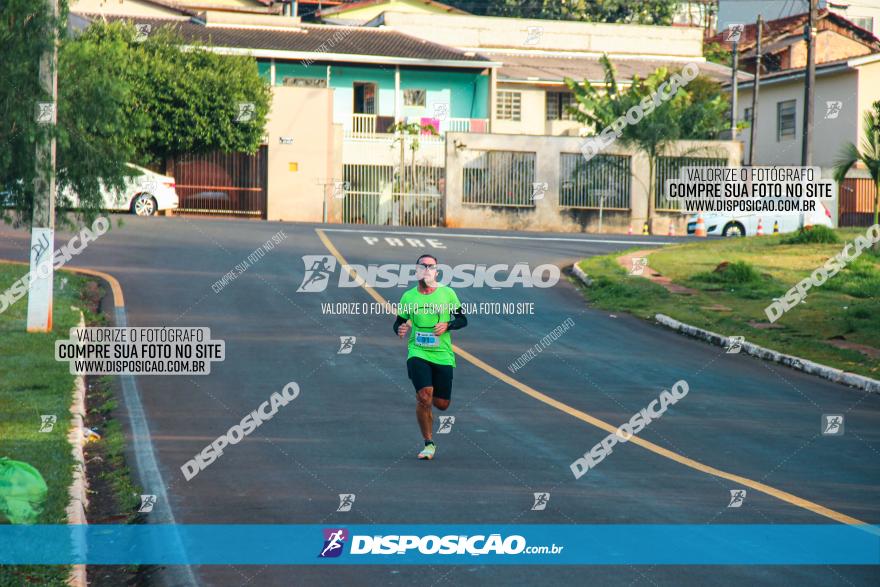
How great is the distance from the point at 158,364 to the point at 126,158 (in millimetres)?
3808

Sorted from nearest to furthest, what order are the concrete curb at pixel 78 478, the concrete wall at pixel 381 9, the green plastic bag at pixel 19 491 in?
1. the concrete curb at pixel 78 478
2. the green plastic bag at pixel 19 491
3. the concrete wall at pixel 381 9

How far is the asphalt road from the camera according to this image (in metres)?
9.37

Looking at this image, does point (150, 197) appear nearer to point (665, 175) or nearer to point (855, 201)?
point (665, 175)

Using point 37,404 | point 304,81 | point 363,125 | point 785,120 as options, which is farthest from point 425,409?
point 785,120

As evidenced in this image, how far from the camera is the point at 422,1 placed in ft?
225

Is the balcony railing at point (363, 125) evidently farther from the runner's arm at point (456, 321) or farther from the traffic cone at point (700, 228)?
the runner's arm at point (456, 321)

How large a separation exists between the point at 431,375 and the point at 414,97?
1863 inches

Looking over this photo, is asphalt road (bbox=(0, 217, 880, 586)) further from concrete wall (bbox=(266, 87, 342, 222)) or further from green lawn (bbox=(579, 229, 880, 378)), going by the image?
concrete wall (bbox=(266, 87, 342, 222))

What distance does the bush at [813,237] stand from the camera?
101 ft

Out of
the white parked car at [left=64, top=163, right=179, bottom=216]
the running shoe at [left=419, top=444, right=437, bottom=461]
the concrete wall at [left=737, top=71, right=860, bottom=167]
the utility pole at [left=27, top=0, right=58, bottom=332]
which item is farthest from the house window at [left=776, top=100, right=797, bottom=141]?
the running shoe at [left=419, top=444, right=437, bottom=461]

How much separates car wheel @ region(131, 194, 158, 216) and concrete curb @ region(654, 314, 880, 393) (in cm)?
2310

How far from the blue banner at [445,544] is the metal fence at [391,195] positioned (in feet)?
134

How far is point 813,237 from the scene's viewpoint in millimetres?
31047

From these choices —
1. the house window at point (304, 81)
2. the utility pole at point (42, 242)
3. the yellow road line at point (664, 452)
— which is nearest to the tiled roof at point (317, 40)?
the house window at point (304, 81)
